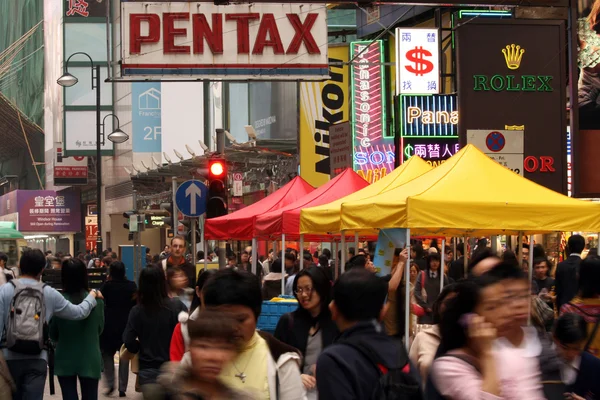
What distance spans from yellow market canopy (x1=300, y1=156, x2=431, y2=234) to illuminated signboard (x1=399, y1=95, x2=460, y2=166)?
9693mm

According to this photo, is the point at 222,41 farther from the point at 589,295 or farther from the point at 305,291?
the point at 589,295

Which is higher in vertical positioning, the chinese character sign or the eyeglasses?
the chinese character sign


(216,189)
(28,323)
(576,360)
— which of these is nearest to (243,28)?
(216,189)

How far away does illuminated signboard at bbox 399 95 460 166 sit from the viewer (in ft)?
82.7

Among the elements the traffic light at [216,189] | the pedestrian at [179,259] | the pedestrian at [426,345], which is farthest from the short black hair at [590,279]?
the traffic light at [216,189]

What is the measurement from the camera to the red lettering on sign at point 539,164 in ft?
57.1

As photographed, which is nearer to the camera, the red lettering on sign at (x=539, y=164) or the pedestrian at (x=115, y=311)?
the pedestrian at (x=115, y=311)

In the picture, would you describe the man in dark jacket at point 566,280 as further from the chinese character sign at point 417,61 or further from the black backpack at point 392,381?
the chinese character sign at point 417,61

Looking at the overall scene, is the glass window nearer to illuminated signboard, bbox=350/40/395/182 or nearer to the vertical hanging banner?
the vertical hanging banner

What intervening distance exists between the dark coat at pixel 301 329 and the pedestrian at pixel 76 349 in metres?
3.14

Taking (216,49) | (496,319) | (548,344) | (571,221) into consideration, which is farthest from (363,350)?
(216,49)

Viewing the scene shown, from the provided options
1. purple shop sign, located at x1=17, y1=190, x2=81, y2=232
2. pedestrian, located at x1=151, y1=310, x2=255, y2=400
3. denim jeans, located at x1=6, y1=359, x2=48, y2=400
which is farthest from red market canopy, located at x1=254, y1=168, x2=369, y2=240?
purple shop sign, located at x1=17, y1=190, x2=81, y2=232

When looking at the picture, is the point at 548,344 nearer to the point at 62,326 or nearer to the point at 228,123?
the point at 62,326

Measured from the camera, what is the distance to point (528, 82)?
17562 mm
